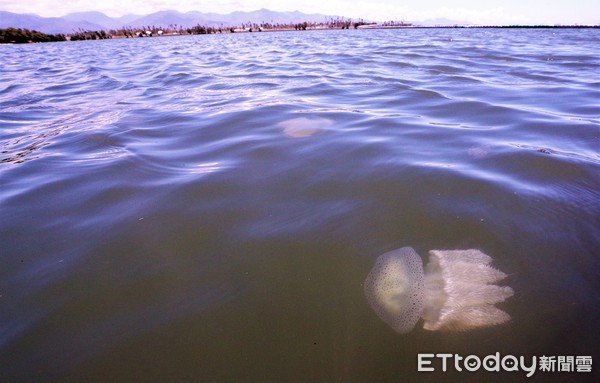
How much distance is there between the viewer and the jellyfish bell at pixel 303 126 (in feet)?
11.6

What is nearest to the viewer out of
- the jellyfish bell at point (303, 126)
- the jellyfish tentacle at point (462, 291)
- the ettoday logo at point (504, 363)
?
the ettoday logo at point (504, 363)

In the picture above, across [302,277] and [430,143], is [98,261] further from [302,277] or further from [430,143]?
[430,143]

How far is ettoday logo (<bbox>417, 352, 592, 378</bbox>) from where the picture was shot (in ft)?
3.95

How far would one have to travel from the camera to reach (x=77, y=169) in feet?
9.59

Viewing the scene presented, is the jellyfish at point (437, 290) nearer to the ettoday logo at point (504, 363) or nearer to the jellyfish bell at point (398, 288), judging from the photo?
the jellyfish bell at point (398, 288)

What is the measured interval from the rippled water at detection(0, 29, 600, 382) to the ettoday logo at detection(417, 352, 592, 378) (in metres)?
0.03

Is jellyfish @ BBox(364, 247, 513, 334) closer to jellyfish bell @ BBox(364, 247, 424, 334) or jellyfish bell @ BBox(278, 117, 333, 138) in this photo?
jellyfish bell @ BBox(364, 247, 424, 334)

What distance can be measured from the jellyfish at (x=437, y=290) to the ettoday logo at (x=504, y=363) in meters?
0.13

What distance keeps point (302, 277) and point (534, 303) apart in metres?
1.05

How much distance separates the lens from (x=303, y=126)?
3.76 meters

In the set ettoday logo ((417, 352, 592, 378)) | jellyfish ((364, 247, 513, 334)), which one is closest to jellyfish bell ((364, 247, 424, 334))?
jellyfish ((364, 247, 513, 334))

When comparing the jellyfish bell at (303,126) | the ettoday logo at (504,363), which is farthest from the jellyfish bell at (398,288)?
the jellyfish bell at (303,126)

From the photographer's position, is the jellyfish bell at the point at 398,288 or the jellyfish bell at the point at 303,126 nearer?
the jellyfish bell at the point at 398,288

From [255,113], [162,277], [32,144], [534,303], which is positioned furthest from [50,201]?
[534,303]
